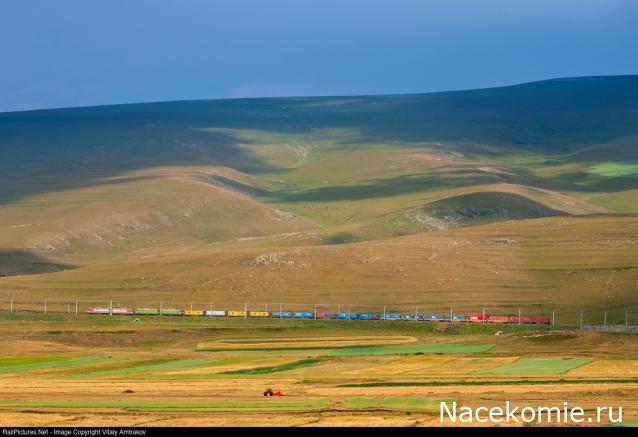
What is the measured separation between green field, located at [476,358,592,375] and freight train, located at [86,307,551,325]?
6306 cm

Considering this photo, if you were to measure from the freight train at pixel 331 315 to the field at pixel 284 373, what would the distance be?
1075 cm

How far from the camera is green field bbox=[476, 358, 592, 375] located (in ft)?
259

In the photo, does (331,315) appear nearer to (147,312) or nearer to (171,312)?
(171,312)

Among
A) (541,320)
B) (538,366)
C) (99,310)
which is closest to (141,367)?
(538,366)

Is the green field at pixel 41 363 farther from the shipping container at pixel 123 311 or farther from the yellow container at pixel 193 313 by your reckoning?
the shipping container at pixel 123 311

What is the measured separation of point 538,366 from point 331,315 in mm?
79338

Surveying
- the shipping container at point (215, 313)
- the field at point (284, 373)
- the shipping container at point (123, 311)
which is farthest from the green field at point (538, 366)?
the shipping container at point (123, 311)

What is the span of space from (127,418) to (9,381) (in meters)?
28.1

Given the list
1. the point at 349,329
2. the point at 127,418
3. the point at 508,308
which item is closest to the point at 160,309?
the point at 349,329

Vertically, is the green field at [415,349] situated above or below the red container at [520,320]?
below

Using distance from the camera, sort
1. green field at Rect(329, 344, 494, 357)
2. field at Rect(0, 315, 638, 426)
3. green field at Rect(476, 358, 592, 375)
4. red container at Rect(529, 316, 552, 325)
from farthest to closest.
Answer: red container at Rect(529, 316, 552, 325) < green field at Rect(329, 344, 494, 357) < green field at Rect(476, 358, 592, 375) < field at Rect(0, 315, 638, 426)

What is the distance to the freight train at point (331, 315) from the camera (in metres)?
157

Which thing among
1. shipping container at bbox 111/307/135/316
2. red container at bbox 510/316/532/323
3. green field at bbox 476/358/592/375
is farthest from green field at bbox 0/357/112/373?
red container at bbox 510/316/532/323

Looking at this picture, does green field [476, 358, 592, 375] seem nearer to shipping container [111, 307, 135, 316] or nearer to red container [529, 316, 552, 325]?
red container [529, 316, 552, 325]
